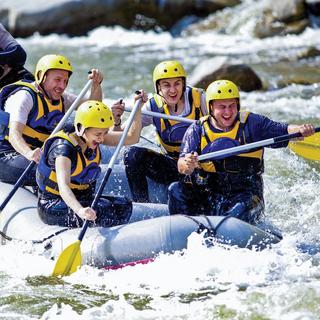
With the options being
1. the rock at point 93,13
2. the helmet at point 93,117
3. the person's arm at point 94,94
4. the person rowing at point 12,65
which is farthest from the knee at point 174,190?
the rock at point 93,13

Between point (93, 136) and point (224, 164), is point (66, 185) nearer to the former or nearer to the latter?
point (93, 136)

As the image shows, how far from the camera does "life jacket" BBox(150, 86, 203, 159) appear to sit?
7.98 meters

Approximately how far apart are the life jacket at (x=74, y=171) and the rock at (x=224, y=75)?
687 centimetres

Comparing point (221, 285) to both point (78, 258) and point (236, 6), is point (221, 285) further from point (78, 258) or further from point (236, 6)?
point (236, 6)

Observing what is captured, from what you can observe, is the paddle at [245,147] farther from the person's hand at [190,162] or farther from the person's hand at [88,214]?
the person's hand at [88,214]

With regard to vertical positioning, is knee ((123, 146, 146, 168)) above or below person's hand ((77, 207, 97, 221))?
above

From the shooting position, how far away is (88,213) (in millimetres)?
6395

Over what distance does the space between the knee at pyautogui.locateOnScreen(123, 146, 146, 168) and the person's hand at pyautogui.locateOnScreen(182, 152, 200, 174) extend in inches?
37.6

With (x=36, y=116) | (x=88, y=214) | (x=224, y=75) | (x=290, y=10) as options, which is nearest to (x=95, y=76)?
(x=36, y=116)

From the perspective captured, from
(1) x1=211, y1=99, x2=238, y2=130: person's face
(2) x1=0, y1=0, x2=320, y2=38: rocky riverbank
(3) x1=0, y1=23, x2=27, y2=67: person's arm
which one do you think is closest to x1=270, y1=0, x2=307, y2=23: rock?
(2) x1=0, y1=0, x2=320, y2=38: rocky riverbank

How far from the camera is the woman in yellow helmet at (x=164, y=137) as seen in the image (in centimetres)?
791

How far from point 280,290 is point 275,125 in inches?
66.0

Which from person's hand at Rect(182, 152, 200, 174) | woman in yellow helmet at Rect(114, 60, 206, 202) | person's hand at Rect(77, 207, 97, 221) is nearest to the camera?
person's hand at Rect(77, 207, 97, 221)

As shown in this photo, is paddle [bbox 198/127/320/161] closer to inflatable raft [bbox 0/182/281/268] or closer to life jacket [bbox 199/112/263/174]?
life jacket [bbox 199/112/263/174]
